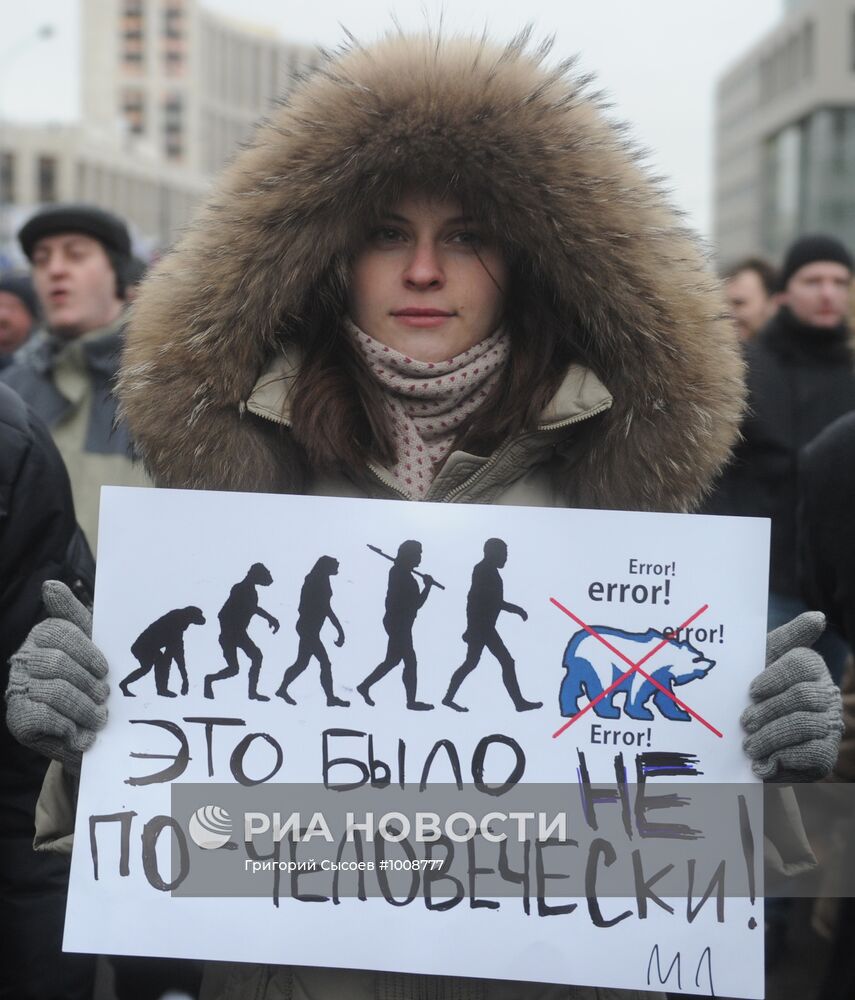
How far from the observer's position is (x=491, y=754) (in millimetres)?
1650

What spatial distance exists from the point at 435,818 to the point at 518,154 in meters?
0.86

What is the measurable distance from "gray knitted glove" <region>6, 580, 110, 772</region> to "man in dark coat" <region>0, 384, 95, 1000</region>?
32cm

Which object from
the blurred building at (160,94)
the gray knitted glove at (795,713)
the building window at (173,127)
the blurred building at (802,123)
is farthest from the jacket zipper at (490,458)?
the building window at (173,127)

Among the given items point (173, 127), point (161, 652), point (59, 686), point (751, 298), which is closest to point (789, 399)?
point (751, 298)

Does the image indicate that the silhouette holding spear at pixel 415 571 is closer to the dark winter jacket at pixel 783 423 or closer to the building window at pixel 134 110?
the dark winter jacket at pixel 783 423

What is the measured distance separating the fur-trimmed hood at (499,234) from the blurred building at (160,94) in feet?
291

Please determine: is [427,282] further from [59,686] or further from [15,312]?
[15,312]

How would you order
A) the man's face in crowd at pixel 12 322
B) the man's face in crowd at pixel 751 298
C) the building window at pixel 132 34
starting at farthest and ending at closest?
the building window at pixel 132 34, the man's face in crowd at pixel 12 322, the man's face in crowd at pixel 751 298

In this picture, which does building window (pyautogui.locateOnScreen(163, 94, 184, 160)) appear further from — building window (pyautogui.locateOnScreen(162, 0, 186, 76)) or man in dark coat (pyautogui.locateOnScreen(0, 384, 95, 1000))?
man in dark coat (pyautogui.locateOnScreen(0, 384, 95, 1000))

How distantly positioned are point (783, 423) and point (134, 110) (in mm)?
112266

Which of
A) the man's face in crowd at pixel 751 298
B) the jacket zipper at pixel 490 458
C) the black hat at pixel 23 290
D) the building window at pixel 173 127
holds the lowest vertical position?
the jacket zipper at pixel 490 458

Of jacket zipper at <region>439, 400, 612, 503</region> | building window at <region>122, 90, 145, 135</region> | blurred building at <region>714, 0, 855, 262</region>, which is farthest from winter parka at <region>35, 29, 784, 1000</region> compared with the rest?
building window at <region>122, 90, 145, 135</region>

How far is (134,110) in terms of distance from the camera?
109 metres

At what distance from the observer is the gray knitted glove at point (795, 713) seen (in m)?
1.54
